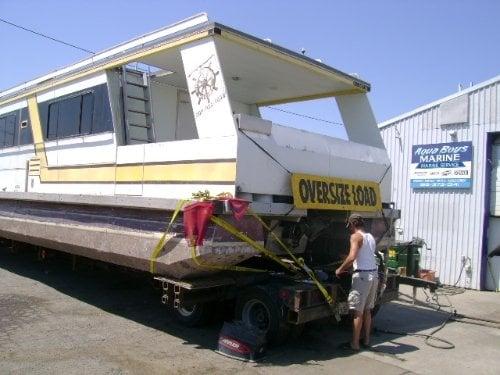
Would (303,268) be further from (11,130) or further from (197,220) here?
(11,130)

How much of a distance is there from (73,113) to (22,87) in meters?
2.39

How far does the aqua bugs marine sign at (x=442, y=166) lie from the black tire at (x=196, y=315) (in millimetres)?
7109

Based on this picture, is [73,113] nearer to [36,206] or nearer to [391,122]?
[36,206]

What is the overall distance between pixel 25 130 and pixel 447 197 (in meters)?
8.55

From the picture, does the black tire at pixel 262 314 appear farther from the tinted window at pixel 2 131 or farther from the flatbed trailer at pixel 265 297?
the tinted window at pixel 2 131

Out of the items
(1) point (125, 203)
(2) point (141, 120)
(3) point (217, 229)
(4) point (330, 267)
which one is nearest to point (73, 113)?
(2) point (141, 120)

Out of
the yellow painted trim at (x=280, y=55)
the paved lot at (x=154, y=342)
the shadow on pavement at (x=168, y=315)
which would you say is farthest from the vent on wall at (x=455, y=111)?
the yellow painted trim at (x=280, y=55)

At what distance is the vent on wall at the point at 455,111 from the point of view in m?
11.4

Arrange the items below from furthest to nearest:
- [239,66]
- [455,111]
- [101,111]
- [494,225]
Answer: [455,111], [494,225], [101,111], [239,66]

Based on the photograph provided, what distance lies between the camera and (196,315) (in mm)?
6551

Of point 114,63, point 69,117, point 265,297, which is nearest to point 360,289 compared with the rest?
point 265,297

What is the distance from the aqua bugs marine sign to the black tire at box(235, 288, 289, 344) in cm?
710

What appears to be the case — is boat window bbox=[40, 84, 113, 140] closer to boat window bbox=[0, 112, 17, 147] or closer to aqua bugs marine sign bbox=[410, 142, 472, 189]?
boat window bbox=[0, 112, 17, 147]

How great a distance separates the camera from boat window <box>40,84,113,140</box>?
6.84 m
